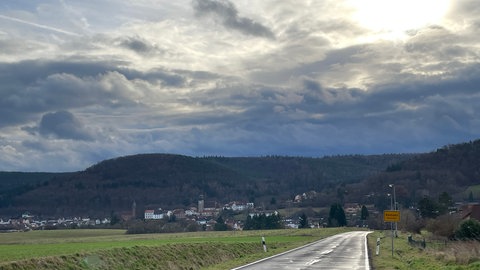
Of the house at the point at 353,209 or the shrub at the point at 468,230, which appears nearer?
the shrub at the point at 468,230

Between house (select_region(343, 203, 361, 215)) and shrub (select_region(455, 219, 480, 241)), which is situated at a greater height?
house (select_region(343, 203, 361, 215))

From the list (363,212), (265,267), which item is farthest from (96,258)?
(363,212)

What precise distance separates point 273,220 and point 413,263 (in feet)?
361

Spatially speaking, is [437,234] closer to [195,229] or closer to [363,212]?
[195,229]

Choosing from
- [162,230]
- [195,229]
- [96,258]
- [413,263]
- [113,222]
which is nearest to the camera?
[96,258]

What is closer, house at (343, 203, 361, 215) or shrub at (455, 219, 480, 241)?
shrub at (455, 219, 480, 241)

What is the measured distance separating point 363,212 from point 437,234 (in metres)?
88.3

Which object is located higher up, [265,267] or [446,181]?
[446,181]

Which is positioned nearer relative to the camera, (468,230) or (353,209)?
(468,230)

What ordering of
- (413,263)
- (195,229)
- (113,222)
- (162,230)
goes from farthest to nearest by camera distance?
(113,222)
(195,229)
(162,230)
(413,263)

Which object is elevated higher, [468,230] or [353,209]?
[353,209]

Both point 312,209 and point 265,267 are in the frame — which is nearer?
point 265,267

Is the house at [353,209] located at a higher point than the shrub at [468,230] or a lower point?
higher

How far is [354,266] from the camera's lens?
31828 mm
